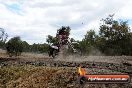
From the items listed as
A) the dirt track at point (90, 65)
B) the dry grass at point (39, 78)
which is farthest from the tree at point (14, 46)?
the dry grass at point (39, 78)

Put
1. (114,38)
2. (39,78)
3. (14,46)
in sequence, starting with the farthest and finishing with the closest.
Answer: (114,38)
(14,46)
(39,78)

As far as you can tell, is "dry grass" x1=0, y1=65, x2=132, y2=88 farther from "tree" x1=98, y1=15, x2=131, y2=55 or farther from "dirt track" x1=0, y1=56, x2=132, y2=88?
"tree" x1=98, y1=15, x2=131, y2=55

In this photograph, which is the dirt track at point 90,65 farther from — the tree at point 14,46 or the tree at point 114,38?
the tree at point 114,38

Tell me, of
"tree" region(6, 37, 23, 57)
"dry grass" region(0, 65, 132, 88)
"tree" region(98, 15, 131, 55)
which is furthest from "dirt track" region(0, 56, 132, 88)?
"tree" region(98, 15, 131, 55)

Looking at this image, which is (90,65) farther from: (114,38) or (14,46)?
(114,38)

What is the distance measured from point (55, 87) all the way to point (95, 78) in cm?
428

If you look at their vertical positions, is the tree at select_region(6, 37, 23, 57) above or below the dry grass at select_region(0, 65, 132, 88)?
above

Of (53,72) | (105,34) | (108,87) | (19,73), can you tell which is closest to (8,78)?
(19,73)

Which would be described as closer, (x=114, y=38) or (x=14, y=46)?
(x=14, y=46)

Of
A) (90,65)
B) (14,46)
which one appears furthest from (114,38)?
(90,65)

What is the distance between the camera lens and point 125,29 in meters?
73.0

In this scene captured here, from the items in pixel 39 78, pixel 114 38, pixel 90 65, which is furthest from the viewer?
pixel 114 38

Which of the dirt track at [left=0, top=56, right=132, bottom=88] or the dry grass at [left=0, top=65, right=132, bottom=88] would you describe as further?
the dry grass at [left=0, top=65, right=132, bottom=88]

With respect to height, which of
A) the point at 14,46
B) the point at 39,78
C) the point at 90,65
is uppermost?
the point at 14,46
